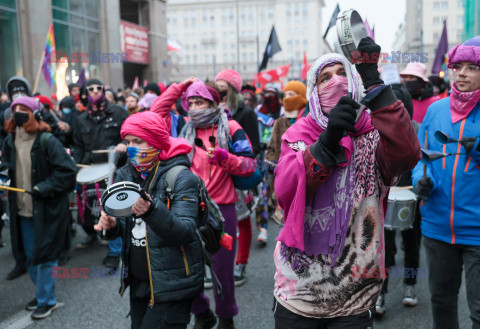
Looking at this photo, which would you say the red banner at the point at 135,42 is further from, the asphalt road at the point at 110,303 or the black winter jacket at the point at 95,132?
the asphalt road at the point at 110,303

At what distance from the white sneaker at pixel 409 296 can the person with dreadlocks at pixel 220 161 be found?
1756mm

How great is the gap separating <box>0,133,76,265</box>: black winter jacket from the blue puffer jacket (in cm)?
329

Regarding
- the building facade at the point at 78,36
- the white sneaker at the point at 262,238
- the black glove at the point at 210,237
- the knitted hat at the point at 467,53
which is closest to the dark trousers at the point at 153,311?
the black glove at the point at 210,237

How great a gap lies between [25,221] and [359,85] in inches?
157

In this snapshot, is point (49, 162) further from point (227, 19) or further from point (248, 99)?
point (227, 19)

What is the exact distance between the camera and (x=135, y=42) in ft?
99.1

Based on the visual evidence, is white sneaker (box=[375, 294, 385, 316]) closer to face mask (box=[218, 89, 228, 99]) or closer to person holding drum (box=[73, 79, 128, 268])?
face mask (box=[218, 89, 228, 99])

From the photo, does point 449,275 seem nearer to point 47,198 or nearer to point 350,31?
point 350,31

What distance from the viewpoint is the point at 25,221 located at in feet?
15.4

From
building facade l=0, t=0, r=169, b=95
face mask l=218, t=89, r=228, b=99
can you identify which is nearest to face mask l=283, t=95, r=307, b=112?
face mask l=218, t=89, r=228, b=99

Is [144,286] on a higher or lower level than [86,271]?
higher

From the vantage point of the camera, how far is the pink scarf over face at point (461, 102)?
2.85 m

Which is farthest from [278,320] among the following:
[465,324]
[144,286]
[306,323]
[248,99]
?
[248,99]

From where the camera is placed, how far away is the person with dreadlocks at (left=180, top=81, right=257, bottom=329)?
3.94 meters
